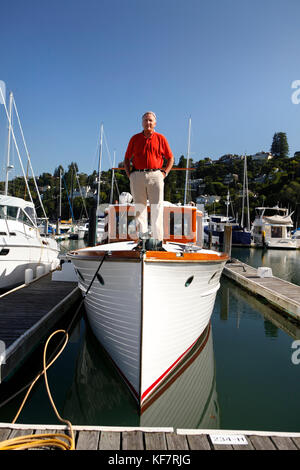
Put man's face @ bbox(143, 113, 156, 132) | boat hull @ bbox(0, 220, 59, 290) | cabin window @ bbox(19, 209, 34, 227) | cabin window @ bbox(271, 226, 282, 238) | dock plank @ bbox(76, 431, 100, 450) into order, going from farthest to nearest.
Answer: cabin window @ bbox(271, 226, 282, 238) → cabin window @ bbox(19, 209, 34, 227) → boat hull @ bbox(0, 220, 59, 290) → man's face @ bbox(143, 113, 156, 132) → dock plank @ bbox(76, 431, 100, 450)

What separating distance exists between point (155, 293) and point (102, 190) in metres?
70.1

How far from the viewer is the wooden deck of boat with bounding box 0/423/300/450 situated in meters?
3.07

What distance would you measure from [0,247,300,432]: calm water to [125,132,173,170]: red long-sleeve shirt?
3.81 meters

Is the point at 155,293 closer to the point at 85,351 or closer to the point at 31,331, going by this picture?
the point at 31,331

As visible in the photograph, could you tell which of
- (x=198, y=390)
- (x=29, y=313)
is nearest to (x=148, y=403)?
(x=198, y=390)

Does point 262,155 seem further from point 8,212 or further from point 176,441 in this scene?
point 176,441

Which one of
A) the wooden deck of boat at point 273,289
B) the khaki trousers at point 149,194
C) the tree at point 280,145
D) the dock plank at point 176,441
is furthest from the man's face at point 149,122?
the tree at point 280,145

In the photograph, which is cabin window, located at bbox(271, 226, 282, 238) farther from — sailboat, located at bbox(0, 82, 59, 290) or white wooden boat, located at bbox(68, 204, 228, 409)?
white wooden boat, located at bbox(68, 204, 228, 409)

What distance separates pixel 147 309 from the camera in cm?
428

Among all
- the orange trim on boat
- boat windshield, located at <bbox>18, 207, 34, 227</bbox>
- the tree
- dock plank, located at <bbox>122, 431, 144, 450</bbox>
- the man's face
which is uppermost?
the tree

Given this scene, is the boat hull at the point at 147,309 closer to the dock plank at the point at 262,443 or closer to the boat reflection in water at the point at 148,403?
the boat reflection in water at the point at 148,403

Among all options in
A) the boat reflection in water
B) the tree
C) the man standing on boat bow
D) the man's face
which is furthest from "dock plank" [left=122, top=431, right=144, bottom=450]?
the tree

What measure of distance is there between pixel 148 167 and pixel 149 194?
467 mm
